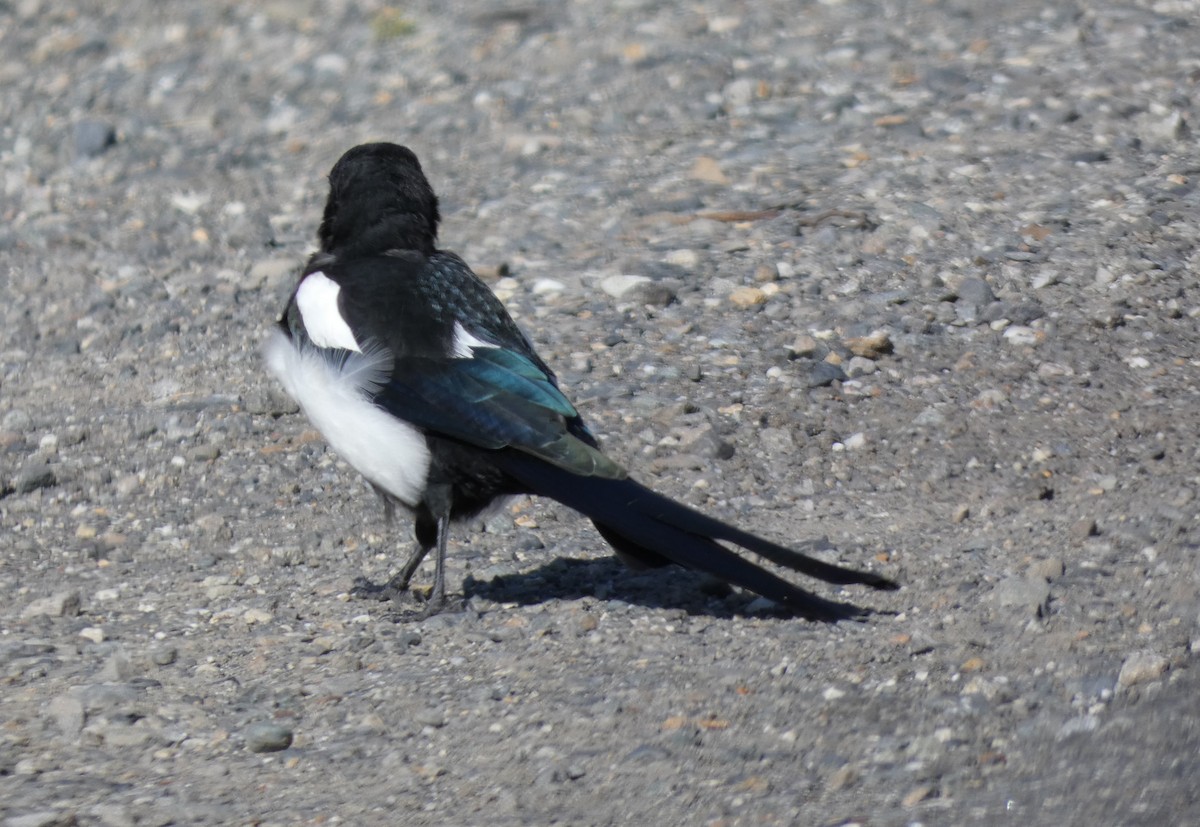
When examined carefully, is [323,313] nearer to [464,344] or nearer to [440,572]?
[464,344]

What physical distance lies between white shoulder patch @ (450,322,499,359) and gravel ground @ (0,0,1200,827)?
0.52 m

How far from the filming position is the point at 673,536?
2936 millimetres

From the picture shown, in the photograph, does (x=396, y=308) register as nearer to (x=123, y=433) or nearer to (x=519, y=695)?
(x=519, y=695)

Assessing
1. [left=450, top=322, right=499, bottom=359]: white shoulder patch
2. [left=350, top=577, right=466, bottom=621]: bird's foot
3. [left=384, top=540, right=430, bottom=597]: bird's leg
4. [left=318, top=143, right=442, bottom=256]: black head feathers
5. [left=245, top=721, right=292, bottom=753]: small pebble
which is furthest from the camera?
[left=318, top=143, right=442, bottom=256]: black head feathers

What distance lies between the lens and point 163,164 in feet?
19.0

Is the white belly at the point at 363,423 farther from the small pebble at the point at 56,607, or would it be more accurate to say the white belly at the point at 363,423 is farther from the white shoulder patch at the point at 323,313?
the small pebble at the point at 56,607

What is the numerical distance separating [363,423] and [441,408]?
0.71 feet

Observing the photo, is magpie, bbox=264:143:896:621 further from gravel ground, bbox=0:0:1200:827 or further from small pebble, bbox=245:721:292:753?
small pebble, bbox=245:721:292:753

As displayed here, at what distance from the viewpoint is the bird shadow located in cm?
315

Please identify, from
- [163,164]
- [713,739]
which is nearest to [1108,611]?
[713,739]

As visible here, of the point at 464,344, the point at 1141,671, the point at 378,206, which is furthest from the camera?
the point at 378,206

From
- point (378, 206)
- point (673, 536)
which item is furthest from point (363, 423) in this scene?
point (673, 536)

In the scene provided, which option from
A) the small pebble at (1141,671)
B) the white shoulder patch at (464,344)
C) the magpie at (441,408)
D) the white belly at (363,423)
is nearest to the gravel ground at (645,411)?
the small pebble at (1141,671)

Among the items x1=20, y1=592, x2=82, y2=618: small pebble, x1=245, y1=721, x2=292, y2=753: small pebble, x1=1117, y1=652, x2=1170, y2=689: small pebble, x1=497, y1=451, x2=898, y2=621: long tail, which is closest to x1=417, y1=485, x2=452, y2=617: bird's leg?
x1=497, y1=451, x2=898, y2=621: long tail
